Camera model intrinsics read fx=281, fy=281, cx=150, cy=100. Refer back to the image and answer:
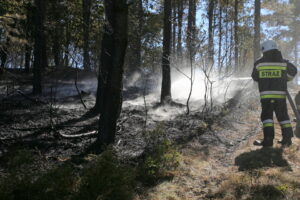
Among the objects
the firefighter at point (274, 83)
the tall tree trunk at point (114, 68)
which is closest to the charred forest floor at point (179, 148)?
the tall tree trunk at point (114, 68)

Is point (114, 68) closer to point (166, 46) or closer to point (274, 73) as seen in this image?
point (274, 73)

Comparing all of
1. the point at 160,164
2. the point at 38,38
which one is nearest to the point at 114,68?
the point at 160,164

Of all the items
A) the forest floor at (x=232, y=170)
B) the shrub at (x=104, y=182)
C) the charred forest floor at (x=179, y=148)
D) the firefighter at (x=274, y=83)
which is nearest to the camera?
the shrub at (x=104, y=182)

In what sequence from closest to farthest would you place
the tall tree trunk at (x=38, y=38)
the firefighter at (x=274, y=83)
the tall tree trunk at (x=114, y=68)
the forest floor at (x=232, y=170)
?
the forest floor at (x=232, y=170)
the tall tree trunk at (x=114, y=68)
the firefighter at (x=274, y=83)
the tall tree trunk at (x=38, y=38)

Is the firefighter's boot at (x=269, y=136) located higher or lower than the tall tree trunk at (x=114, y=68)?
lower

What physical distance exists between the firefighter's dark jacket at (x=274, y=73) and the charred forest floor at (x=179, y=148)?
1.18 metres

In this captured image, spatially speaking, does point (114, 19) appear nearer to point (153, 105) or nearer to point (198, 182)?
point (198, 182)

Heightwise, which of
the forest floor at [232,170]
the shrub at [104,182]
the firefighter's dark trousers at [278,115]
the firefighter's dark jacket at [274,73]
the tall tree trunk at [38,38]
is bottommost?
the forest floor at [232,170]

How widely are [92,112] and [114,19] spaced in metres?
3.57

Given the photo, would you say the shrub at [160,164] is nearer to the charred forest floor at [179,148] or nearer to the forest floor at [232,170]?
the charred forest floor at [179,148]

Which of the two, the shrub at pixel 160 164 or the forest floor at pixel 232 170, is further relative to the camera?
the shrub at pixel 160 164

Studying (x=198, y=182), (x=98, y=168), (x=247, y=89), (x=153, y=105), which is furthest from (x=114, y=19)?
(x=247, y=89)

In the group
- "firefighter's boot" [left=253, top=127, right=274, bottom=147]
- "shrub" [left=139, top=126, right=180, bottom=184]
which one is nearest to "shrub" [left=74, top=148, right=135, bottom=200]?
"shrub" [left=139, top=126, right=180, bottom=184]

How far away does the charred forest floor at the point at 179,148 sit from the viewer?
402cm
